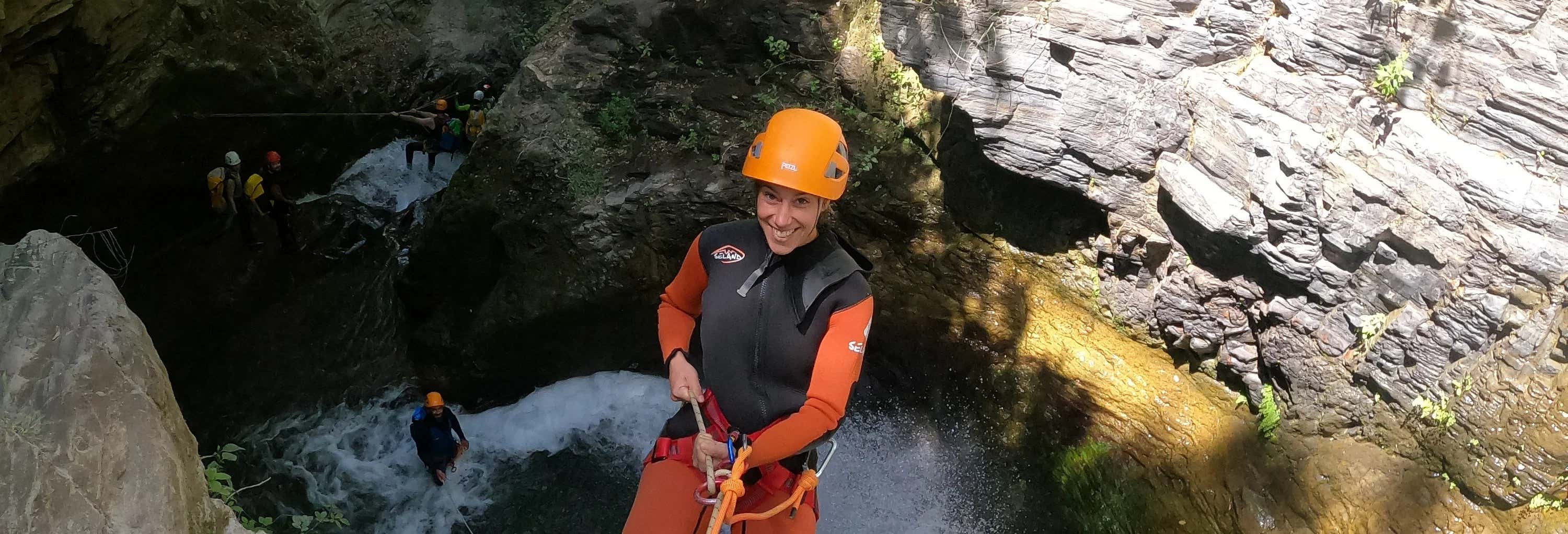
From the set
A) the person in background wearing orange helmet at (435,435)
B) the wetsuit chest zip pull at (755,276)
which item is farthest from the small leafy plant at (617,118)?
the wetsuit chest zip pull at (755,276)

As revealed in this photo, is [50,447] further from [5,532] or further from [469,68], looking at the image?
[469,68]

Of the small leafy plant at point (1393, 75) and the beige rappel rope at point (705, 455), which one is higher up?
the small leafy plant at point (1393, 75)

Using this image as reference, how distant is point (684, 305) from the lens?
2975 millimetres

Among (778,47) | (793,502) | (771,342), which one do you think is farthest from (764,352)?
(778,47)

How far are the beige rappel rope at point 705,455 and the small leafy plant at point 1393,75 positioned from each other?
3.86 m

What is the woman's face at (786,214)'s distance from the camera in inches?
97.8

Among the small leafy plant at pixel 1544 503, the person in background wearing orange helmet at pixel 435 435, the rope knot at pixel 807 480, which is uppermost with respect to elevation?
the rope knot at pixel 807 480

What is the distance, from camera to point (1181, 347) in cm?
546

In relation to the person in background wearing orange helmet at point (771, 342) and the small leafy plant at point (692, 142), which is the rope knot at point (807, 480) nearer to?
the person in background wearing orange helmet at point (771, 342)

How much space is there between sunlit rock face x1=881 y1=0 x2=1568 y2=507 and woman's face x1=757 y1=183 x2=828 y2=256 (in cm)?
325

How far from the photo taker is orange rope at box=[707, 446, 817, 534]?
7.32ft

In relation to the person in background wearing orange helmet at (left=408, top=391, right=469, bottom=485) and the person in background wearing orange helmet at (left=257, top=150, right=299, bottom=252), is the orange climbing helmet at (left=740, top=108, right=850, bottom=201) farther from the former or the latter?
the person in background wearing orange helmet at (left=257, top=150, right=299, bottom=252)

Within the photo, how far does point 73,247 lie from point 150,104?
613 centimetres

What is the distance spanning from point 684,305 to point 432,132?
8.96 m
